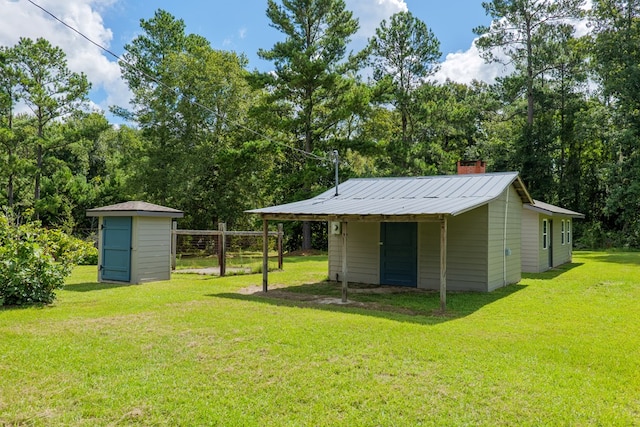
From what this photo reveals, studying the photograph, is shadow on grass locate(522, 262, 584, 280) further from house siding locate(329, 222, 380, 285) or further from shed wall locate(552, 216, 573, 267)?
house siding locate(329, 222, 380, 285)

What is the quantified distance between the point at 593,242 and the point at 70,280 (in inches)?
996

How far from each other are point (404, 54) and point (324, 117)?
6331mm

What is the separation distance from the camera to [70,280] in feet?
36.6

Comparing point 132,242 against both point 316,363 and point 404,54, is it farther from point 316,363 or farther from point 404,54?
point 404,54

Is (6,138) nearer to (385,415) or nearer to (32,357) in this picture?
(32,357)

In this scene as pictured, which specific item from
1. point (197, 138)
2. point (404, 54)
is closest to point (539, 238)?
point (404, 54)

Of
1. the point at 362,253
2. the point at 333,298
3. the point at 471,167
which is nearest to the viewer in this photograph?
the point at 333,298

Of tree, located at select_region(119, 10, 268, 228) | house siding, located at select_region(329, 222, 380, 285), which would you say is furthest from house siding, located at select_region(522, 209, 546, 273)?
tree, located at select_region(119, 10, 268, 228)

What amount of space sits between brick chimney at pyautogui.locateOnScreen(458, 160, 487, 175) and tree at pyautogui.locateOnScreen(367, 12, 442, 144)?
1164 cm

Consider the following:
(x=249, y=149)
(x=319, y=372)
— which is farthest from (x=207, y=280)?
(x=249, y=149)

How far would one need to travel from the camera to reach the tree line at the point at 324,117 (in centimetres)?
2244

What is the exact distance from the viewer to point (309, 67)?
829 inches

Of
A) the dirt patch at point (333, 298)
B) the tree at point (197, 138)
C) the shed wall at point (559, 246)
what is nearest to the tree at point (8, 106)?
the tree at point (197, 138)

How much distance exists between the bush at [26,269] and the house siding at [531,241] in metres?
12.3
